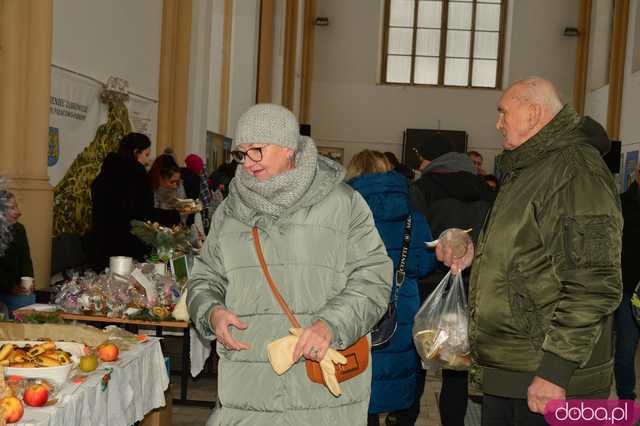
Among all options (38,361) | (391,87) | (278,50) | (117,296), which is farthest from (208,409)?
(391,87)

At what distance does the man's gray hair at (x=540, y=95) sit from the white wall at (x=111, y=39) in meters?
5.07

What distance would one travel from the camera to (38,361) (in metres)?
2.86

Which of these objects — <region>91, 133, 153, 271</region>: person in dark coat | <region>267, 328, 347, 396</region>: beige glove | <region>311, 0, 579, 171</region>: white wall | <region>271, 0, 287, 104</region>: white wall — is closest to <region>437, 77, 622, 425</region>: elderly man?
<region>267, 328, 347, 396</region>: beige glove

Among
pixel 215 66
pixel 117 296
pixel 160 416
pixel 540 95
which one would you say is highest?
pixel 215 66

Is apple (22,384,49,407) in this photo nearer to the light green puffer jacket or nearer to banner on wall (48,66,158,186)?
the light green puffer jacket

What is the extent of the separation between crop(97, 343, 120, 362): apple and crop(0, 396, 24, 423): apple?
0.84 m

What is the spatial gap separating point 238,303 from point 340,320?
314mm

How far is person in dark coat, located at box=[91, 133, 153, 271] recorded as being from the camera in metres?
6.04

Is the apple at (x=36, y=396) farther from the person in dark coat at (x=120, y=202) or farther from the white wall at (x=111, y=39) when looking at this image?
the white wall at (x=111, y=39)

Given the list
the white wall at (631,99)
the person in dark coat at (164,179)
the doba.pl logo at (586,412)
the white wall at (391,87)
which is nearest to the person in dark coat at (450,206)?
the doba.pl logo at (586,412)

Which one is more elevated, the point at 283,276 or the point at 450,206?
the point at 450,206

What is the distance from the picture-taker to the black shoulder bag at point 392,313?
365 centimetres

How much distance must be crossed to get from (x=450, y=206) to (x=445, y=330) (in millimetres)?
1635

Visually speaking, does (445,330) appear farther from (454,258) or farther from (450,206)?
(450,206)
